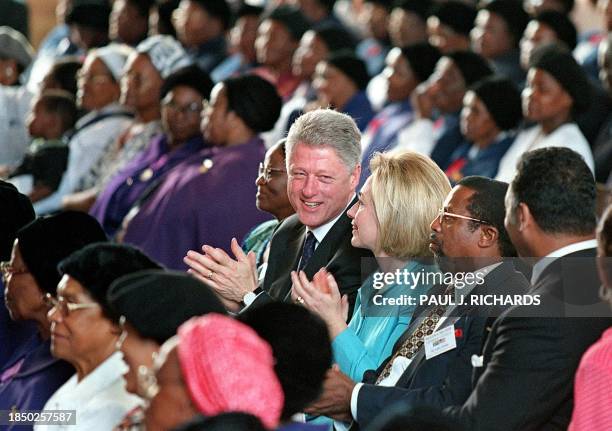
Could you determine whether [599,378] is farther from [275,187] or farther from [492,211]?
[275,187]

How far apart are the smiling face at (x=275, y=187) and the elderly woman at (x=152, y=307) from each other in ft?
5.40

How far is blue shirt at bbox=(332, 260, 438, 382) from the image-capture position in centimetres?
337

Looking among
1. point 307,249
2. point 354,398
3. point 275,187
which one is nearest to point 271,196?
point 275,187

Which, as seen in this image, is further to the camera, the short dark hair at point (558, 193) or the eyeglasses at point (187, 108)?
the eyeglasses at point (187, 108)

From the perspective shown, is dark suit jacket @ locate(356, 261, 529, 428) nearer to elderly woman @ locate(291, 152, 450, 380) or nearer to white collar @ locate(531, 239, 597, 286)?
white collar @ locate(531, 239, 597, 286)

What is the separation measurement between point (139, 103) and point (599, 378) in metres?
4.37

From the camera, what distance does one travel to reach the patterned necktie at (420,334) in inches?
127

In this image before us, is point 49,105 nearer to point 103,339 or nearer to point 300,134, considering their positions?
point 300,134

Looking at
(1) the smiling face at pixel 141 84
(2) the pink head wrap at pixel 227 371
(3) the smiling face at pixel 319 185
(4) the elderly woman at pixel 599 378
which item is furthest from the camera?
(1) the smiling face at pixel 141 84

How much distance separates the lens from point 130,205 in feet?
19.4

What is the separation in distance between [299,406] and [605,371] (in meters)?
0.62

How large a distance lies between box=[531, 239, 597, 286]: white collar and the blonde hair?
524mm

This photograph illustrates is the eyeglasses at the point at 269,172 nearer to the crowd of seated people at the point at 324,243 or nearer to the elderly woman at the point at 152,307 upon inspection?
the crowd of seated people at the point at 324,243

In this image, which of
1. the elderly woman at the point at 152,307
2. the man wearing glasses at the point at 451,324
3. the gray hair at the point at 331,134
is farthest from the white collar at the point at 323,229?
the elderly woman at the point at 152,307
